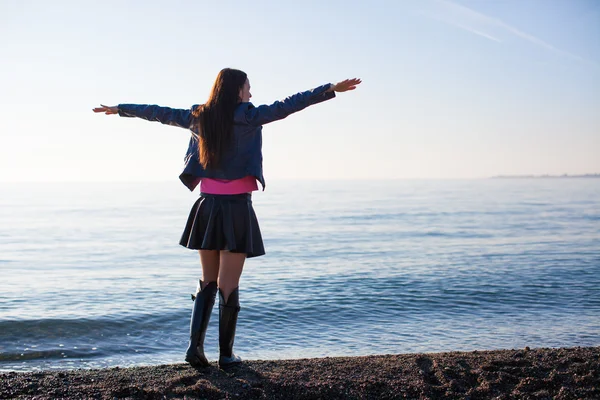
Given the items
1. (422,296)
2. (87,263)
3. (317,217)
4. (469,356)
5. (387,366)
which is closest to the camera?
(387,366)

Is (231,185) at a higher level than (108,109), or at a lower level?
lower

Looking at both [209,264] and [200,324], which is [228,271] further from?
[200,324]

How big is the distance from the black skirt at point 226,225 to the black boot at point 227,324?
0.40 meters

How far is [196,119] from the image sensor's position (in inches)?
170

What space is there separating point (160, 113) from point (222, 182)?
2.37ft

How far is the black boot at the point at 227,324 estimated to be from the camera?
443 cm

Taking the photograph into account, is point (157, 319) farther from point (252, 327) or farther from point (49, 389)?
point (49, 389)

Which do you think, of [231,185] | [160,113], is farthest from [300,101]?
[160,113]

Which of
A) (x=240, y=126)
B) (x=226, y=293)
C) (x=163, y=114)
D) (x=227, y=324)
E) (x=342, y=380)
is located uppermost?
(x=163, y=114)

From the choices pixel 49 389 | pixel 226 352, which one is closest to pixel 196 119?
pixel 226 352

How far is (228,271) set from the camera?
4395 mm

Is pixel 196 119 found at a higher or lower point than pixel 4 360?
higher

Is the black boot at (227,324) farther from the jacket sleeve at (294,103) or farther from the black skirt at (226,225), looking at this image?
the jacket sleeve at (294,103)

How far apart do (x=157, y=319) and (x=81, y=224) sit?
2180 cm
